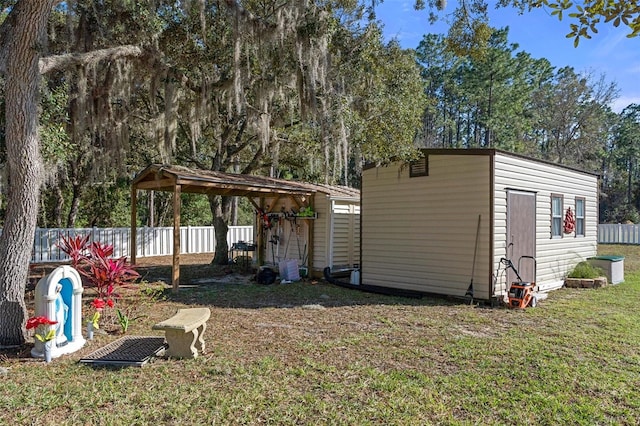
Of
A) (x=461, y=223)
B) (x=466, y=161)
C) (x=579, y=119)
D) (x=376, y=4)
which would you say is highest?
(x=579, y=119)

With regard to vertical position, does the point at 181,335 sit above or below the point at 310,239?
below

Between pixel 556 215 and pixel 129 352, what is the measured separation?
831 cm

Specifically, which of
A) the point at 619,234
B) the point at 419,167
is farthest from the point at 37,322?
the point at 619,234

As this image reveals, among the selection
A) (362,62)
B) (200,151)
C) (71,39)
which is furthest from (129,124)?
(362,62)

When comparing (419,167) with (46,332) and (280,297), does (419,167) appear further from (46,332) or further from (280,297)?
(46,332)

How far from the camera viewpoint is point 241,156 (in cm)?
1490

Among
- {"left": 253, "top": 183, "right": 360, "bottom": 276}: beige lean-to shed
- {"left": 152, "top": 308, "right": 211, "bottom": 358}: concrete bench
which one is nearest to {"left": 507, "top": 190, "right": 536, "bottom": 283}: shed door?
{"left": 253, "top": 183, "right": 360, "bottom": 276}: beige lean-to shed

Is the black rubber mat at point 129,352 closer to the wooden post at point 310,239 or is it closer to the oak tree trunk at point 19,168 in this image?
the oak tree trunk at point 19,168

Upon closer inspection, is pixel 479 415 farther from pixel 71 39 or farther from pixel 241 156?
pixel 241 156

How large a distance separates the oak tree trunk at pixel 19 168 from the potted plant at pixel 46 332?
0.56 meters

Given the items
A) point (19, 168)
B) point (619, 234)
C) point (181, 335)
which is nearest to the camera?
point (181, 335)

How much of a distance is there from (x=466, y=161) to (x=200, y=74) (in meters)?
6.08

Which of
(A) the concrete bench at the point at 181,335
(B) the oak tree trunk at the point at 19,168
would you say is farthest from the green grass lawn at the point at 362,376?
(B) the oak tree trunk at the point at 19,168

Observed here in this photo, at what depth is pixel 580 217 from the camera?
32.4 feet
